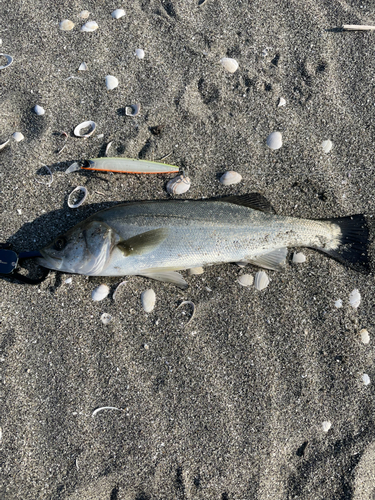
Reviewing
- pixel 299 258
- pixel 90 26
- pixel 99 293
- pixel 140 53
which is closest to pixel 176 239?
pixel 99 293

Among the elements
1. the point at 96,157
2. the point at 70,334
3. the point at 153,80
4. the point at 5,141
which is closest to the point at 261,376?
the point at 70,334

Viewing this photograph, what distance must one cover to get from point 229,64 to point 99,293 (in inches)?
102

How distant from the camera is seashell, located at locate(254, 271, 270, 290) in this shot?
110 inches

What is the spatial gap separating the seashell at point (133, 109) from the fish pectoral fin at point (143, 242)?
4.03ft

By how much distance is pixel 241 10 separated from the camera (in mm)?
3039

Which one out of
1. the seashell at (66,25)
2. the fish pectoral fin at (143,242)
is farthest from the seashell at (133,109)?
the fish pectoral fin at (143,242)

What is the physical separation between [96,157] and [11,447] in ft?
9.09

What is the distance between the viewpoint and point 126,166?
9.04 ft

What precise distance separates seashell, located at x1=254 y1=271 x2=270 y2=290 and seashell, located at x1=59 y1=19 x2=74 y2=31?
3.13 metres

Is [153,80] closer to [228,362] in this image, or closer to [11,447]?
[228,362]

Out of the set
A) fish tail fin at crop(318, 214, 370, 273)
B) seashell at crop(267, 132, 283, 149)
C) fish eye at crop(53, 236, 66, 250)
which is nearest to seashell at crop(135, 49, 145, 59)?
seashell at crop(267, 132, 283, 149)

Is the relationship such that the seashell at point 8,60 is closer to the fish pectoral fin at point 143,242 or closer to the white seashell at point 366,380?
the fish pectoral fin at point 143,242

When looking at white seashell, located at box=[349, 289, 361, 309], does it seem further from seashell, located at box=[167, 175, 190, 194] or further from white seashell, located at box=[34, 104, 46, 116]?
white seashell, located at box=[34, 104, 46, 116]

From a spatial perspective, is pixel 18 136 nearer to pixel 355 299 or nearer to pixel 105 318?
pixel 105 318
